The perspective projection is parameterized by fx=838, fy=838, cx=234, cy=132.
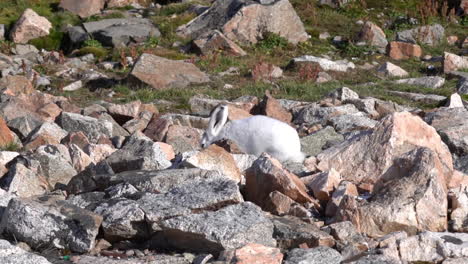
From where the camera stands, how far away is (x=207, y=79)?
17.3 m

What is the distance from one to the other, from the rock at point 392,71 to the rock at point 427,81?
0.96 metres

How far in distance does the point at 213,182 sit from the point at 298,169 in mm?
2177

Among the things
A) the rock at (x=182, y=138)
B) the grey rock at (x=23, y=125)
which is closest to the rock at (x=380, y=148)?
the rock at (x=182, y=138)

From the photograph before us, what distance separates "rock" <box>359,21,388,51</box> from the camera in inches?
874

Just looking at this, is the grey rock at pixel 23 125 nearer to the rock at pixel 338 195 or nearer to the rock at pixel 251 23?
the rock at pixel 338 195

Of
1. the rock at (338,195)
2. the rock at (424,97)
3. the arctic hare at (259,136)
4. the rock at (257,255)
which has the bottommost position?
the rock at (424,97)

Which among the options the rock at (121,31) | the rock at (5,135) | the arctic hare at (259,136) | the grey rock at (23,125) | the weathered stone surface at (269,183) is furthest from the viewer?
the rock at (121,31)

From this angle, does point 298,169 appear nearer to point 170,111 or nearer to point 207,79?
point 170,111

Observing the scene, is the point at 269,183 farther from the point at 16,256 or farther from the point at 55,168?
the point at 16,256

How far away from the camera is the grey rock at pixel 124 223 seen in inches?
257

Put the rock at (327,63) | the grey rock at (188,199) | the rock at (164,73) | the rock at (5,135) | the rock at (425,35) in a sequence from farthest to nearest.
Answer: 1. the rock at (425,35)
2. the rock at (327,63)
3. the rock at (164,73)
4. the rock at (5,135)
5. the grey rock at (188,199)

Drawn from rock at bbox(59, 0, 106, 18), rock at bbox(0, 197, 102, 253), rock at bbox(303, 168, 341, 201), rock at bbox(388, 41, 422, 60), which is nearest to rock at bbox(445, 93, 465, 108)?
rock at bbox(303, 168, 341, 201)

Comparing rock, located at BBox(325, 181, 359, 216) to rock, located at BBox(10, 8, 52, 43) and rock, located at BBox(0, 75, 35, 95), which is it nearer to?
rock, located at BBox(0, 75, 35, 95)

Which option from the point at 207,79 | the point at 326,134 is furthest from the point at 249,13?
the point at 326,134
